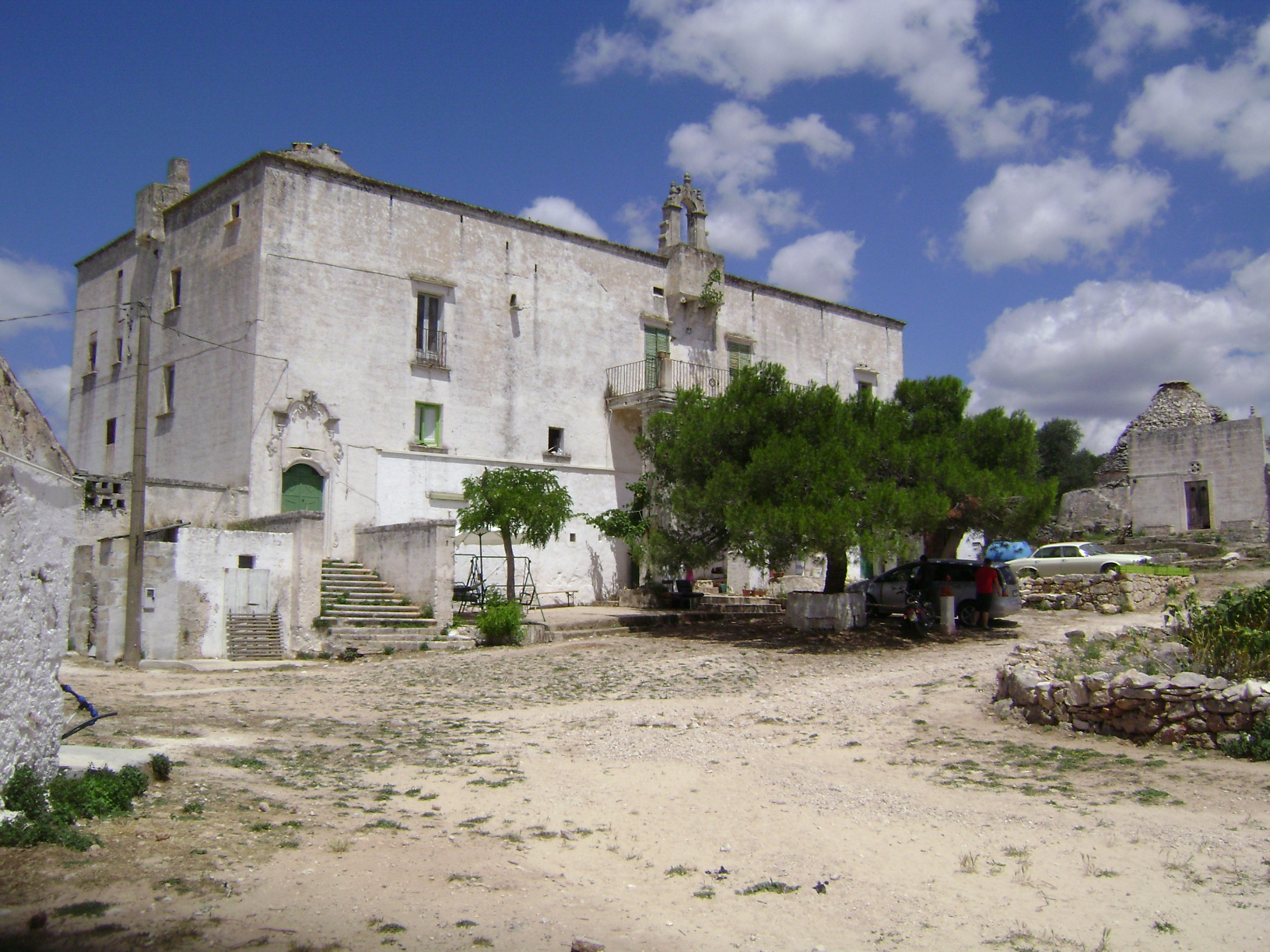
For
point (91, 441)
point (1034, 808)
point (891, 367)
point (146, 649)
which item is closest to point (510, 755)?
point (1034, 808)

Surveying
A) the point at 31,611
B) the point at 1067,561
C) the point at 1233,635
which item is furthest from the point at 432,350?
the point at 31,611

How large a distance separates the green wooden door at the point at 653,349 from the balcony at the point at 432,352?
622 cm

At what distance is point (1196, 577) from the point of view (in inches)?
1016

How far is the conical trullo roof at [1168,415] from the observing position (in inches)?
1458

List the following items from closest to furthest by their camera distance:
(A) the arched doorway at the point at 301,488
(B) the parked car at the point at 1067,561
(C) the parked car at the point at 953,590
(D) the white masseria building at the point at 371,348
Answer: (C) the parked car at the point at 953,590, (A) the arched doorway at the point at 301,488, (D) the white masseria building at the point at 371,348, (B) the parked car at the point at 1067,561

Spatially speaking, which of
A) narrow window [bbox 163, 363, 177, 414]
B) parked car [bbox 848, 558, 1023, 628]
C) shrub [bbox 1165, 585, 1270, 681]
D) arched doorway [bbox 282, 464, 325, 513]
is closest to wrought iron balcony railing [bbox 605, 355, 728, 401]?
parked car [bbox 848, 558, 1023, 628]

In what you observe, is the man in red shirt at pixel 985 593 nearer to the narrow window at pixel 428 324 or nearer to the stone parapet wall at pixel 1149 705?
the stone parapet wall at pixel 1149 705

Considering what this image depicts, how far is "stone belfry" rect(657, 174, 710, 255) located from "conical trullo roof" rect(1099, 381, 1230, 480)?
61.5 ft

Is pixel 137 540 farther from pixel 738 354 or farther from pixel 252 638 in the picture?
pixel 738 354

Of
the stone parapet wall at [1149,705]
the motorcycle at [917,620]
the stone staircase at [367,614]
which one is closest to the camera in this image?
the stone parapet wall at [1149,705]

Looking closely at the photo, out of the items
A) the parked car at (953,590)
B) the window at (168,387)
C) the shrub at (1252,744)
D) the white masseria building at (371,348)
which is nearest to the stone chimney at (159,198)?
the white masseria building at (371,348)

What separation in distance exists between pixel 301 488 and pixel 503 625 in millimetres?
6762

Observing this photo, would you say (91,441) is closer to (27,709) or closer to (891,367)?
(27,709)

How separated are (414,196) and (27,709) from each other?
20385 mm
